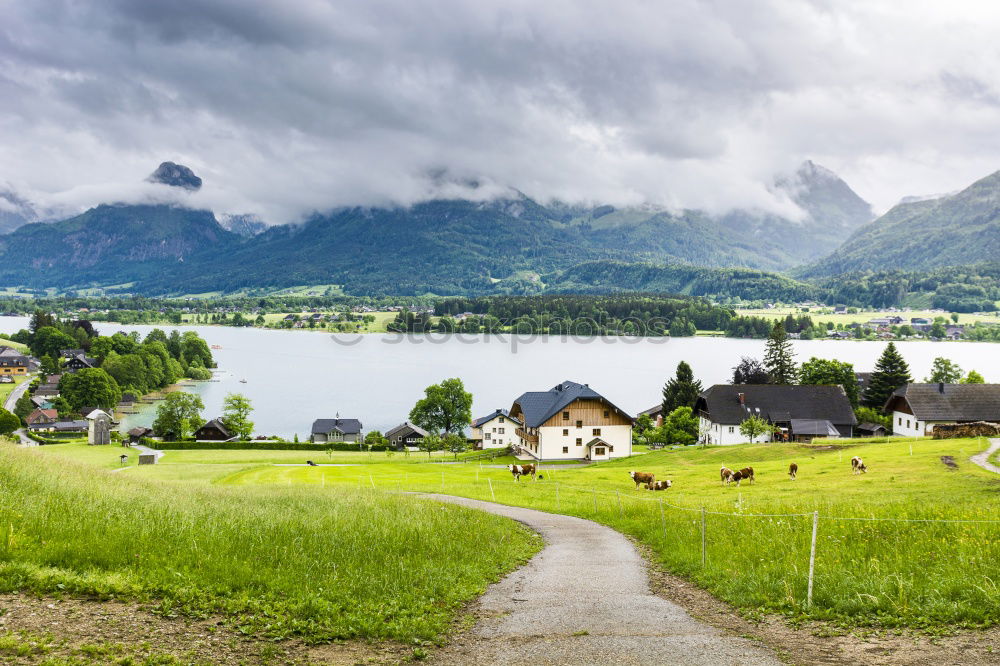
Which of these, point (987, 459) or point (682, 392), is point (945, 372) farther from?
point (987, 459)

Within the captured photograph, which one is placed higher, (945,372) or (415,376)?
(945,372)

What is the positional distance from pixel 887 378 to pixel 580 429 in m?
40.7

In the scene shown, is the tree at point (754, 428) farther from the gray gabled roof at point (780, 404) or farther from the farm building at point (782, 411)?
the gray gabled roof at point (780, 404)

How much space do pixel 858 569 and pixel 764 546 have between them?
243cm

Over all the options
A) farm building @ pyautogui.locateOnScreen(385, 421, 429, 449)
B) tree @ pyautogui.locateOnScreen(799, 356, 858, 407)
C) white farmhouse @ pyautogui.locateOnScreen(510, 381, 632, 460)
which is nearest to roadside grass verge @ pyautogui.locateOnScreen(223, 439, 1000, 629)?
white farmhouse @ pyautogui.locateOnScreen(510, 381, 632, 460)

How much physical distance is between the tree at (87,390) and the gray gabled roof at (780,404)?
9127cm

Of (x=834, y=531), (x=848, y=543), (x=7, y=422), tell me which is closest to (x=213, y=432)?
(x=7, y=422)

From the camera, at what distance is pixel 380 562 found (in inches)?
484

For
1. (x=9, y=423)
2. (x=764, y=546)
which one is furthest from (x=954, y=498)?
(x=9, y=423)

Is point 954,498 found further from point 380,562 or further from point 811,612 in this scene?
point 380,562

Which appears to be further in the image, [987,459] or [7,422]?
[7,422]

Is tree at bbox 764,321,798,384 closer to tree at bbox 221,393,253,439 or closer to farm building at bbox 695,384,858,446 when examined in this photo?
farm building at bbox 695,384,858,446

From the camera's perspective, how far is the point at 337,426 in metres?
87.5

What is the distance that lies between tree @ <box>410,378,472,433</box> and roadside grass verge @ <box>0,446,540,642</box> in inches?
2766
